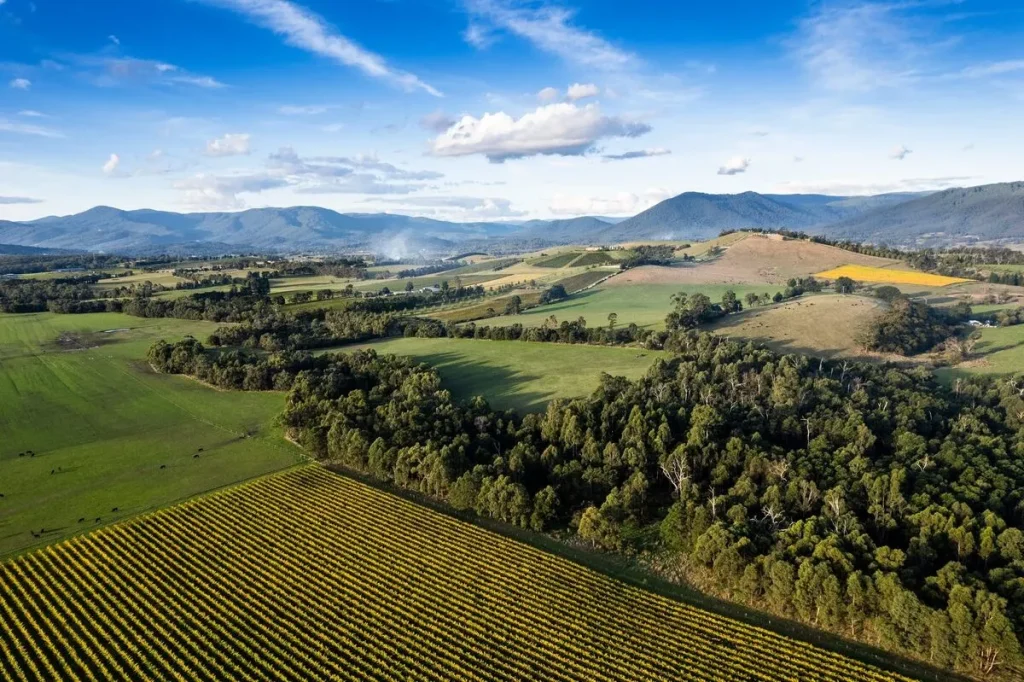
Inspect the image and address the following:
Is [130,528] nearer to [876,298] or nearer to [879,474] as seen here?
[879,474]

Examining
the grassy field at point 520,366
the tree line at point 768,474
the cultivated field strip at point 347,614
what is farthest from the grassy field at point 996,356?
the cultivated field strip at point 347,614

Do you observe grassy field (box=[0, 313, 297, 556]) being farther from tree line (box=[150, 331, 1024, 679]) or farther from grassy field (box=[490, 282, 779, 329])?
grassy field (box=[490, 282, 779, 329])

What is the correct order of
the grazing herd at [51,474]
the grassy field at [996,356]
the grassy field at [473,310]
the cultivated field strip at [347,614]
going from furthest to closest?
1. the grassy field at [473,310]
2. the grassy field at [996,356]
3. the grazing herd at [51,474]
4. the cultivated field strip at [347,614]

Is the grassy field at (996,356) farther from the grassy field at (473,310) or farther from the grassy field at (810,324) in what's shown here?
the grassy field at (473,310)

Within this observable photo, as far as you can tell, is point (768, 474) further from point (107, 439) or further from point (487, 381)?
point (107, 439)

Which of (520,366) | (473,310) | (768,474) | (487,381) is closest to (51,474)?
(487,381)

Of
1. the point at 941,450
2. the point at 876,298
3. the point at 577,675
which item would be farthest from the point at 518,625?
the point at 876,298
